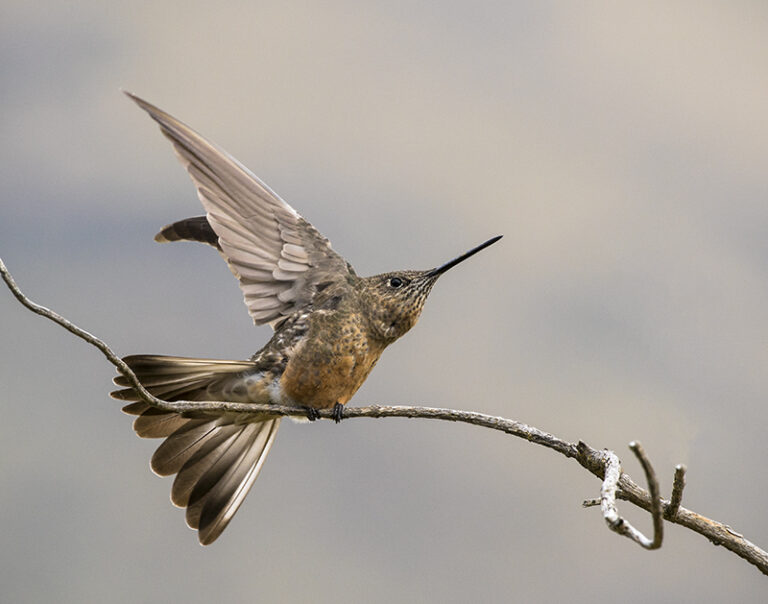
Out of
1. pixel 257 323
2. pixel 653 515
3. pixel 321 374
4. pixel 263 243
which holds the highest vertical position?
pixel 263 243

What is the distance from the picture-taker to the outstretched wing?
8.21 feet

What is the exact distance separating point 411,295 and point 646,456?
4.14 ft

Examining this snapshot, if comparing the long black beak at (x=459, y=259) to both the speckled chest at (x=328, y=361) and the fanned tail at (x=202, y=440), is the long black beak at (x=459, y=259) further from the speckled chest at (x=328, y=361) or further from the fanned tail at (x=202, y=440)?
the fanned tail at (x=202, y=440)

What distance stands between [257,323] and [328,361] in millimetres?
295

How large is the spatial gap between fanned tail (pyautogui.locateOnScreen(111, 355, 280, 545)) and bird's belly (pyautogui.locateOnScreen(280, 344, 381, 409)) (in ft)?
0.43

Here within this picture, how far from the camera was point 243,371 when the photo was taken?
256cm

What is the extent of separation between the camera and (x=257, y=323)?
102 inches

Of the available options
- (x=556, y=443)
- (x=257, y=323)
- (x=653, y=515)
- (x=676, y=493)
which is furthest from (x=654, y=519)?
(x=257, y=323)


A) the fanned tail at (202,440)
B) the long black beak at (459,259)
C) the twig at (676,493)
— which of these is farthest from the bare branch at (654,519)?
the fanned tail at (202,440)

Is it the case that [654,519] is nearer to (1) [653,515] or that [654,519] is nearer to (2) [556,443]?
(1) [653,515]

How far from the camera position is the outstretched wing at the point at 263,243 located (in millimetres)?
2504

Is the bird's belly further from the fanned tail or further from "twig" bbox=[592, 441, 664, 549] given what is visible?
"twig" bbox=[592, 441, 664, 549]

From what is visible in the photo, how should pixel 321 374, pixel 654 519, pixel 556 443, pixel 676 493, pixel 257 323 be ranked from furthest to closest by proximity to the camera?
pixel 257 323 → pixel 321 374 → pixel 556 443 → pixel 676 493 → pixel 654 519

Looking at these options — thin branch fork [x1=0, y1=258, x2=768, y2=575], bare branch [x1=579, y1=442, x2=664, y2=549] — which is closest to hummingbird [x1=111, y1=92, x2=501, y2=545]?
thin branch fork [x1=0, y1=258, x2=768, y2=575]
